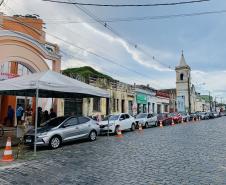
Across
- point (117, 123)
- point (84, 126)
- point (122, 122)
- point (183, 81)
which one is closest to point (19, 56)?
point (117, 123)

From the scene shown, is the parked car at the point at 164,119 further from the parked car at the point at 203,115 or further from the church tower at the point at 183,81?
the church tower at the point at 183,81

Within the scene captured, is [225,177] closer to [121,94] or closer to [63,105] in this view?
[63,105]

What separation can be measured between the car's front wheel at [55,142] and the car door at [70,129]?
42 cm

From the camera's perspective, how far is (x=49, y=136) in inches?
545

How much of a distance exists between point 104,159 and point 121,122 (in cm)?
1217

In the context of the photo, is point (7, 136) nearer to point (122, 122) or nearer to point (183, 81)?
point (122, 122)

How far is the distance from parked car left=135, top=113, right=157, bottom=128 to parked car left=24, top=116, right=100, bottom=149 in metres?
12.1

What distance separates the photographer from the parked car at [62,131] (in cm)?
1379

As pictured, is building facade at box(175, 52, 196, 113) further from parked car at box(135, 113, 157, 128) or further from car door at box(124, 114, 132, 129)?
car door at box(124, 114, 132, 129)

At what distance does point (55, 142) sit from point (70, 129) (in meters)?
1.32

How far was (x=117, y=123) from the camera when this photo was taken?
2234 centimetres

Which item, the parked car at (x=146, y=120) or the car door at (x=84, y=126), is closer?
the car door at (x=84, y=126)

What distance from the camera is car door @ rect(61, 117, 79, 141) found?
14883 millimetres

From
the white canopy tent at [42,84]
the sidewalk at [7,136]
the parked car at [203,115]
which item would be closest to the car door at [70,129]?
the white canopy tent at [42,84]
